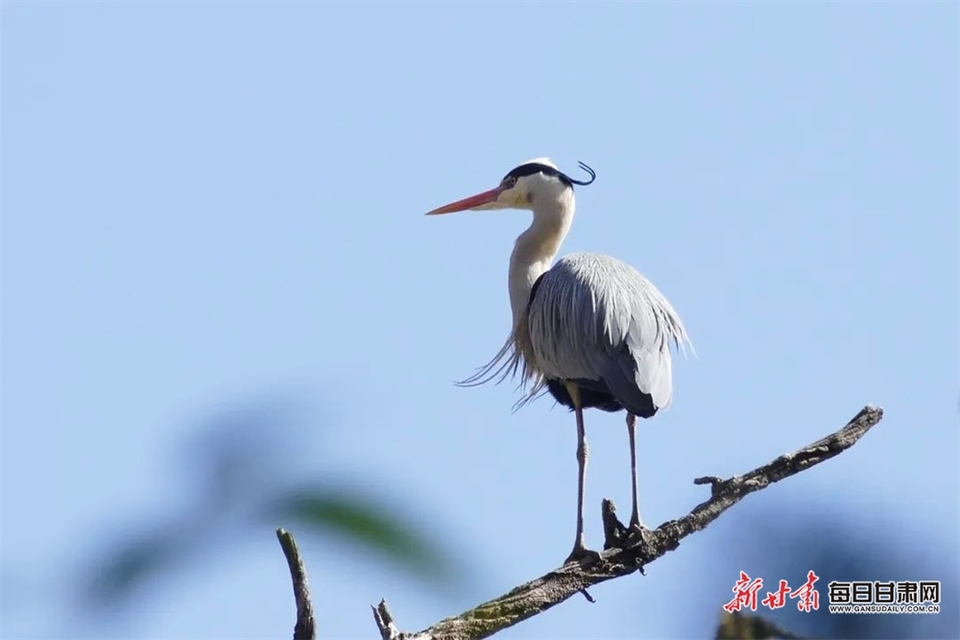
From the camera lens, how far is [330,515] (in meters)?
0.93

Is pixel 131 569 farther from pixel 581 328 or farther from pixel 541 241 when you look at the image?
pixel 541 241

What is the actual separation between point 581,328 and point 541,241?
4.22ft

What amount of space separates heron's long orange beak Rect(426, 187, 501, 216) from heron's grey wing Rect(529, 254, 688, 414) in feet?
4.03

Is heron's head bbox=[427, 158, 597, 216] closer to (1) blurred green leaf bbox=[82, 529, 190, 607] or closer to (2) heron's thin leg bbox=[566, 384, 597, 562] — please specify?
(2) heron's thin leg bbox=[566, 384, 597, 562]

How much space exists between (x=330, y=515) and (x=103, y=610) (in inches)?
7.3

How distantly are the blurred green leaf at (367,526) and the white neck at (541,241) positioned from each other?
6117 mm

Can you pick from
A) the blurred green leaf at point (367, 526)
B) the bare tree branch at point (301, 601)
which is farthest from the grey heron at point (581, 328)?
the blurred green leaf at point (367, 526)

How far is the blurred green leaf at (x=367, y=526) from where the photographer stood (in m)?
0.90

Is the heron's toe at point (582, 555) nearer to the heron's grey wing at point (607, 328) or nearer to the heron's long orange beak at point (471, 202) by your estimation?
the heron's grey wing at point (607, 328)

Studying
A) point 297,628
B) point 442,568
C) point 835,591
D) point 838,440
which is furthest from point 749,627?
point 838,440

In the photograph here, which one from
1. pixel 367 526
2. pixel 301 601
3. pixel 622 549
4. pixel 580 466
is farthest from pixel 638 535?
pixel 367 526

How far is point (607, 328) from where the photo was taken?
5.90m

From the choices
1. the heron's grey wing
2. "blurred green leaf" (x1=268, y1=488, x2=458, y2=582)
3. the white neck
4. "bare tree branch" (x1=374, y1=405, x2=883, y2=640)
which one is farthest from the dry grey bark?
"blurred green leaf" (x1=268, y1=488, x2=458, y2=582)

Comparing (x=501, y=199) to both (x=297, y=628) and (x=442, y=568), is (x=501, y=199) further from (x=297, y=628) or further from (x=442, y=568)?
(x=442, y=568)
